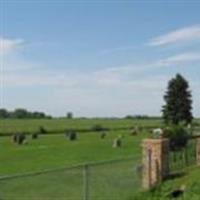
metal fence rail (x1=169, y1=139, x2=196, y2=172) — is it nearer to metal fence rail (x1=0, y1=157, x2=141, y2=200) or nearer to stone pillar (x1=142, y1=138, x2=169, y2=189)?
stone pillar (x1=142, y1=138, x2=169, y2=189)

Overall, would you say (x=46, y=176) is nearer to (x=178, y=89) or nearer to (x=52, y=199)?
(x=52, y=199)

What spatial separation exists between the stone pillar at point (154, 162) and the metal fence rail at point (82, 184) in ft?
0.97

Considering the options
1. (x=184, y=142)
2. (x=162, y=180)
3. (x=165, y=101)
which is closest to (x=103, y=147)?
(x=184, y=142)

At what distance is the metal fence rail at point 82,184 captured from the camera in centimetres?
1273

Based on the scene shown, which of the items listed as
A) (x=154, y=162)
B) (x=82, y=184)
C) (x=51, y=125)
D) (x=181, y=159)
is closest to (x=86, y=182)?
(x=82, y=184)

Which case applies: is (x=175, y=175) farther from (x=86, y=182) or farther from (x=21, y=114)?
(x=21, y=114)

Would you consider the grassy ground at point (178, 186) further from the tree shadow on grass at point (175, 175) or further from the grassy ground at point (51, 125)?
the grassy ground at point (51, 125)

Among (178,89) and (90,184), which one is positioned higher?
(178,89)

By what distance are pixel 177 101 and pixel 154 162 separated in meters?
76.9

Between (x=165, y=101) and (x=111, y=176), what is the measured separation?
7888cm

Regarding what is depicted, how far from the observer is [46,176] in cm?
1227

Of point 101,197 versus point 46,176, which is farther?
point 101,197

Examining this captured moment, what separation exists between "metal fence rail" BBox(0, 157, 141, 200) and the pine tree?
3035 inches

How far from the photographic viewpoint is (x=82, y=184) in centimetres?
1364
